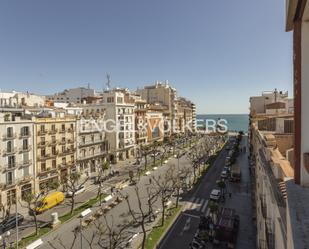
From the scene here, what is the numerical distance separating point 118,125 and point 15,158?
30.6 meters

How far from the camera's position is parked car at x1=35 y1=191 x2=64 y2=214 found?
3320cm

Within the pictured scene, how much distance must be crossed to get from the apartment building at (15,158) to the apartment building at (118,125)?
24.7m

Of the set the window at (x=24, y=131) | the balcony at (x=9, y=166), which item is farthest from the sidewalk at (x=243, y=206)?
the window at (x=24, y=131)

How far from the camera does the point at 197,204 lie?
3578 cm

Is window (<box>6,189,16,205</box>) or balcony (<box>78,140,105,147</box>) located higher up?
balcony (<box>78,140,105,147</box>)

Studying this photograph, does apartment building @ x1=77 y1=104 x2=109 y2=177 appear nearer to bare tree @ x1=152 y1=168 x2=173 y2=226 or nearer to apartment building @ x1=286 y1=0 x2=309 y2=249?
bare tree @ x1=152 y1=168 x2=173 y2=226

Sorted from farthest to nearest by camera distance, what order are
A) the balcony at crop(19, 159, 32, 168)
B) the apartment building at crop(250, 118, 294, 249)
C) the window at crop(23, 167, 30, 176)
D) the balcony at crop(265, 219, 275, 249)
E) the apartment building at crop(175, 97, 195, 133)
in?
1. the apartment building at crop(175, 97, 195, 133)
2. the window at crop(23, 167, 30, 176)
3. the balcony at crop(19, 159, 32, 168)
4. the balcony at crop(265, 219, 275, 249)
5. the apartment building at crop(250, 118, 294, 249)

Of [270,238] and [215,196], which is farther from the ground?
[270,238]

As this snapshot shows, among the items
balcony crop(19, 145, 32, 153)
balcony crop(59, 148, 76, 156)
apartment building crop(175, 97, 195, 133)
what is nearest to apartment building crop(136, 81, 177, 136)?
apartment building crop(175, 97, 195, 133)

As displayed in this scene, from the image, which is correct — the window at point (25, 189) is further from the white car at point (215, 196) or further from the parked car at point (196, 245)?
the white car at point (215, 196)

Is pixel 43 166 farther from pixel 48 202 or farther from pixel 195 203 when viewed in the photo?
pixel 195 203

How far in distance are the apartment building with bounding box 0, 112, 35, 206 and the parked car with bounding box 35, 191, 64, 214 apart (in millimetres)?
5259

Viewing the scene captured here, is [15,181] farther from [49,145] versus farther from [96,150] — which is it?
[96,150]

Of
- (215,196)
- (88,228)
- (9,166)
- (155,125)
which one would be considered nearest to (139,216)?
(88,228)
